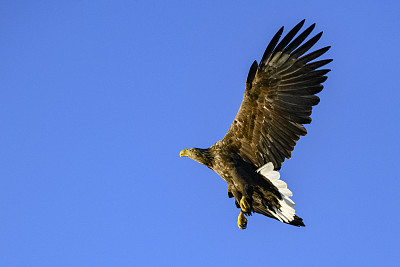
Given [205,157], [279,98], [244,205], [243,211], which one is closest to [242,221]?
[243,211]

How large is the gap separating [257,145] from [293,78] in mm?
1335

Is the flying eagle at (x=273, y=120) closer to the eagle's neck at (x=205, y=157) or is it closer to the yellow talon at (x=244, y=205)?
the yellow talon at (x=244, y=205)

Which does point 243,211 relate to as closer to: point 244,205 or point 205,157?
point 244,205

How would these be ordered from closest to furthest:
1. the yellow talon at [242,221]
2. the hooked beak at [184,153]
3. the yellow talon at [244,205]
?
the yellow talon at [244,205] → the yellow talon at [242,221] → the hooked beak at [184,153]

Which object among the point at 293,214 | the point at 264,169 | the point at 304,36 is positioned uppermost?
the point at 304,36

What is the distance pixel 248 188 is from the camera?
32.1ft

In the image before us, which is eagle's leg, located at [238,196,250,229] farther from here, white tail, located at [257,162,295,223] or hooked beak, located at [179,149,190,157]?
hooked beak, located at [179,149,190,157]

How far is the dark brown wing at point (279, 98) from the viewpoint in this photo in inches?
386

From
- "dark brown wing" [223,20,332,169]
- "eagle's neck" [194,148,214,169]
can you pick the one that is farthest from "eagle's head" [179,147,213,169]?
"dark brown wing" [223,20,332,169]

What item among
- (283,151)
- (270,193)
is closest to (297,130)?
(283,151)

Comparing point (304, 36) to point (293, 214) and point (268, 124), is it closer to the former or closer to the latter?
point (268, 124)

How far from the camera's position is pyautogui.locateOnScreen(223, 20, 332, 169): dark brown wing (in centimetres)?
981

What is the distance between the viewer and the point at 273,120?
10.0m

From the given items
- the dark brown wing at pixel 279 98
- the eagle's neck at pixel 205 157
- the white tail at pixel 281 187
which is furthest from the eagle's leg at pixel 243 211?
Answer: the eagle's neck at pixel 205 157
